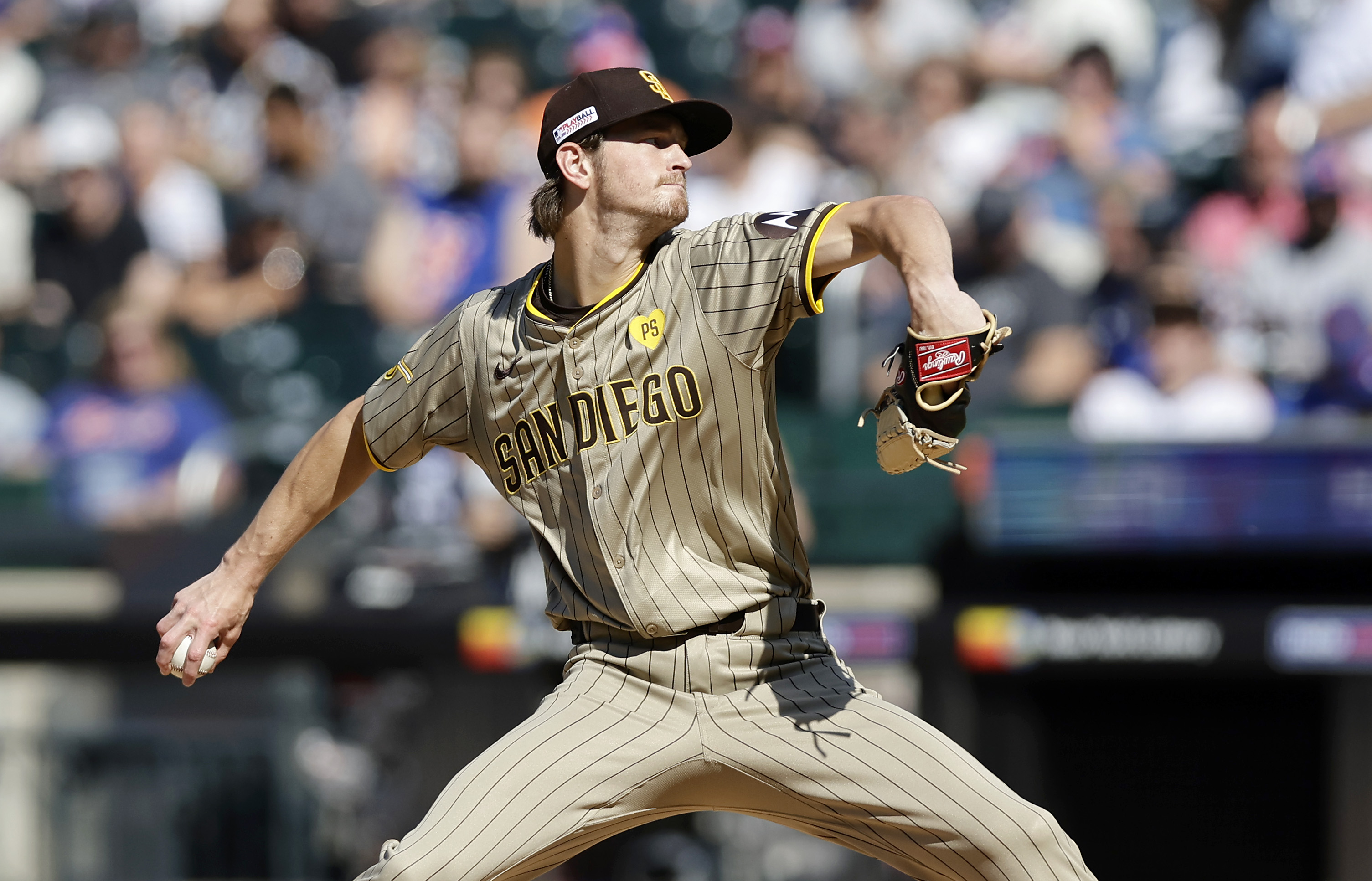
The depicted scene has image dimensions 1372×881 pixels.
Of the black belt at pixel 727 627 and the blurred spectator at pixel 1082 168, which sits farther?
the blurred spectator at pixel 1082 168

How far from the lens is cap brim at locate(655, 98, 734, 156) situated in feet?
10.6

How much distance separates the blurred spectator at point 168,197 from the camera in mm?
8781

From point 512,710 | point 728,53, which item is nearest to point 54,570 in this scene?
point 512,710

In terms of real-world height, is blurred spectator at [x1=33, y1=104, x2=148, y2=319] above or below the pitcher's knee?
above

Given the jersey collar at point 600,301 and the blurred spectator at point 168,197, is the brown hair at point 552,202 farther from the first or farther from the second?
the blurred spectator at point 168,197

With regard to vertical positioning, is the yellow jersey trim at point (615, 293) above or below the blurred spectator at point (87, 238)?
below

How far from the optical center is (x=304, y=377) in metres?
7.97

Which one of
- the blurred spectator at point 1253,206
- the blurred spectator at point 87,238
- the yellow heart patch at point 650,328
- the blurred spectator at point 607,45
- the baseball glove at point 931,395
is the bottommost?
the baseball glove at point 931,395

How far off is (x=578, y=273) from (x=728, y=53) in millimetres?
6850

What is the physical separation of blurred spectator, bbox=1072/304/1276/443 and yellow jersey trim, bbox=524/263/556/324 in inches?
144

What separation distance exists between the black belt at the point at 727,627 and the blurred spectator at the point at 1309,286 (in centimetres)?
422

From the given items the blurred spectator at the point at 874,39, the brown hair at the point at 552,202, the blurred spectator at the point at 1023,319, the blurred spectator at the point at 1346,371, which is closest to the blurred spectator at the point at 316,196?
the blurred spectator at the point at 874,39

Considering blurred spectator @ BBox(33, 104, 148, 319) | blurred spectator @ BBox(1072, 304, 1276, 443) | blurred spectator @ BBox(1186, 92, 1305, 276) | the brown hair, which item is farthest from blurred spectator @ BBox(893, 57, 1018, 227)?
the brown hair

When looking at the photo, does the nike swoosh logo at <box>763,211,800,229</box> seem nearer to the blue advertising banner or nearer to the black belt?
the black belt
